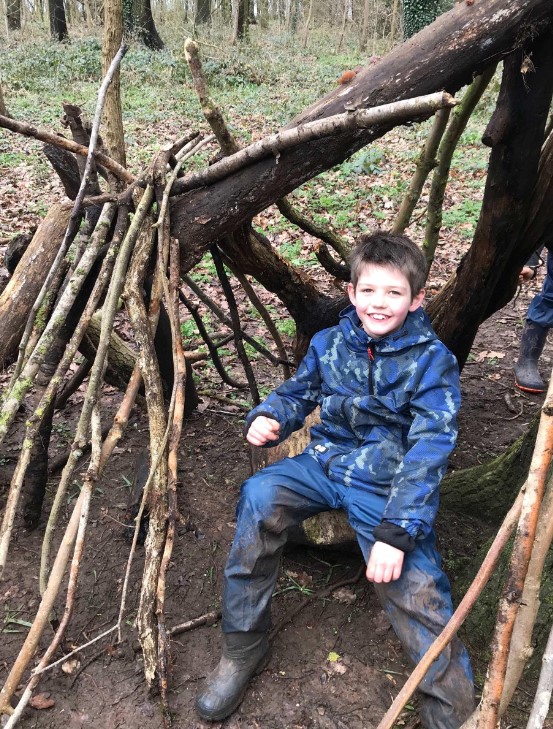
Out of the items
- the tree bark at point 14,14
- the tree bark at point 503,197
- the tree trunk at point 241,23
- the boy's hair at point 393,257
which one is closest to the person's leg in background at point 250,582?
the boy's hair at point 393,257

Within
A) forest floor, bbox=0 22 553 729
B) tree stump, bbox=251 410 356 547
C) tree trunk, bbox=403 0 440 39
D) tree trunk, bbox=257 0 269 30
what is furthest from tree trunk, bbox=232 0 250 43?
tree stump, bbox=251 410 356 547

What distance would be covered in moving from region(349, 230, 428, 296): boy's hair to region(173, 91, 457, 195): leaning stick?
0.45m

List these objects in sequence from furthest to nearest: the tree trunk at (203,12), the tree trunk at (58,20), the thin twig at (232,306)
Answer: the tree trunk at (203,12)
the tree trunk at (58,20)
the thin twig at (232,306)

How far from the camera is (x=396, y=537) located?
189cm

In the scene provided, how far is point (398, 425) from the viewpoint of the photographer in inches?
88.0

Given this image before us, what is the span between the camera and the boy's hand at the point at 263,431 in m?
2.29

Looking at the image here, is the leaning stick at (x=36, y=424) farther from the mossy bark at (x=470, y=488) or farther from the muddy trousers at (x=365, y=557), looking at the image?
the mossy bark at (x=470, y=488)

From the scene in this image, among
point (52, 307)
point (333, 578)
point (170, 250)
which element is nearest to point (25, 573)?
point (52, 307)

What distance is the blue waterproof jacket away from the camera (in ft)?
6.53

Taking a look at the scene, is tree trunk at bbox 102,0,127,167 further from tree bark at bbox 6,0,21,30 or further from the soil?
tree bark at bbox 6,0,21,30

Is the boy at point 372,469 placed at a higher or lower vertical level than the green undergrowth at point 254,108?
lower

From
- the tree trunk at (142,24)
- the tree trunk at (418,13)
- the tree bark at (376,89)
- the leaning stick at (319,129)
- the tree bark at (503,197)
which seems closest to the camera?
the leaning stick at (319,129)

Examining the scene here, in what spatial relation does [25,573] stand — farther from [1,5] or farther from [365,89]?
[1,5]

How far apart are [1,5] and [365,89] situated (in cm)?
2322
